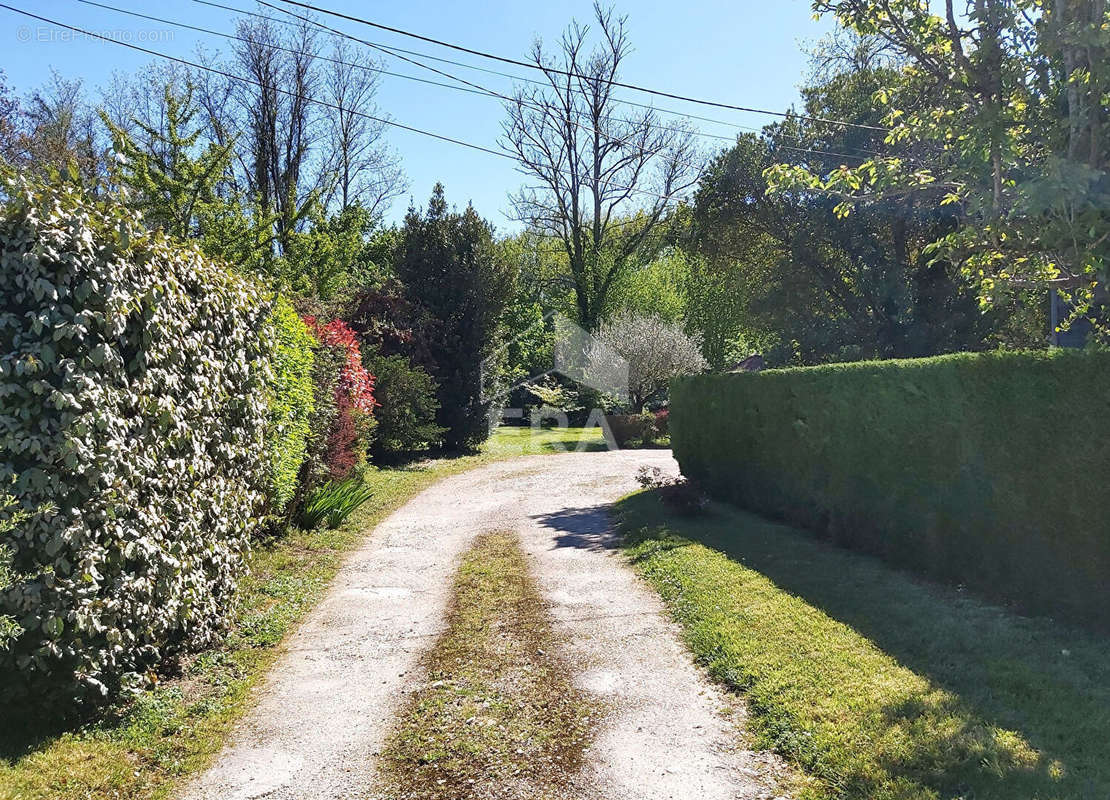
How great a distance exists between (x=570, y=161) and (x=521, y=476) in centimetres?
2424

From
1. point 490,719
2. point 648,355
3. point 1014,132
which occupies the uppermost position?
point 1014,132

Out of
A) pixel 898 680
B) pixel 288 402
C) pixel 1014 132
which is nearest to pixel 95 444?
pixel 288 402

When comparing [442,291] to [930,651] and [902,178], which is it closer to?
[902,178]

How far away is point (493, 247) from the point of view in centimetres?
2297

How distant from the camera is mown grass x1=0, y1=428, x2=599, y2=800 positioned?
12.3 ft

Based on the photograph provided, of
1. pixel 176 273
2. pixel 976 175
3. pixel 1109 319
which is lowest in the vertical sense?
pixel 1109 319

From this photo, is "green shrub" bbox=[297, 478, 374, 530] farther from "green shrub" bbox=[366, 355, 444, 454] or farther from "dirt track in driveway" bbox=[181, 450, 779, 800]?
"green shrub" bbox=[366, 355, 444, 454]

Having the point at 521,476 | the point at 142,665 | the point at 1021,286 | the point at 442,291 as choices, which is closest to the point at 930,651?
the point at 1021,286

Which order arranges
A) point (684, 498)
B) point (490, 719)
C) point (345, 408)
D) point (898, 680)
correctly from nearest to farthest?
point (490, 719) → point (898, 680) → point (684, 498) → point (345, 408)

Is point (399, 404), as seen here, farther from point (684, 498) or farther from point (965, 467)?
point (965, 467)

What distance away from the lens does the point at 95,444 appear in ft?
13.6

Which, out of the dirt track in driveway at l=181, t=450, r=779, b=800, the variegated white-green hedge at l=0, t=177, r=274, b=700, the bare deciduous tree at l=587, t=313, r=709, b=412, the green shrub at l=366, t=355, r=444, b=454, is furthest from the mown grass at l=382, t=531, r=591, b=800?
the bare deciduous tree at l=587, t=313, r=709, b=412

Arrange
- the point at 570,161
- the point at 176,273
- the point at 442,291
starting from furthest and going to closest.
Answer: the point at 570,161 → the point at 442,291 → the point at 176,273

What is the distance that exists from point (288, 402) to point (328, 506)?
2.59m
